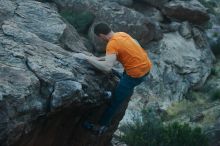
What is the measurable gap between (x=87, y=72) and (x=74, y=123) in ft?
2.90

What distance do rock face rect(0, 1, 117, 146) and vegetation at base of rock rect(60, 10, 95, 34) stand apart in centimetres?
656

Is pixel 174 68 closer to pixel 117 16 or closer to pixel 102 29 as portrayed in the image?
pixel 117 16

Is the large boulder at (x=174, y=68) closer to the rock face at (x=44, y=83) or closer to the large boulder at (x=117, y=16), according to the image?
the large boulder at (x=117, y=16)

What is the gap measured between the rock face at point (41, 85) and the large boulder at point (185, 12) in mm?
9862

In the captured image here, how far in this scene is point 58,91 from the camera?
6621mm

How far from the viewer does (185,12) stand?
59.8 feet

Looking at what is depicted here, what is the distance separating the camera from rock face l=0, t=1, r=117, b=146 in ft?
19.8

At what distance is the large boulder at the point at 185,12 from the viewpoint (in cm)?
1812

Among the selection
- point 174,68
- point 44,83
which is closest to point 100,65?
point 44,83

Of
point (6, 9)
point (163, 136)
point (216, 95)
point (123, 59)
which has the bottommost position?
point (216, 95)

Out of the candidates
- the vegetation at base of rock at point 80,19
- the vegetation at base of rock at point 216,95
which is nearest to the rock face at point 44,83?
the vegetation at base of rock at point 80,19

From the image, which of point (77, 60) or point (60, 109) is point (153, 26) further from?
point (60, 109)

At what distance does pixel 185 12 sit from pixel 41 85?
40.7 feet

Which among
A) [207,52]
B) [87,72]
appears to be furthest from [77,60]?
[207,52]
